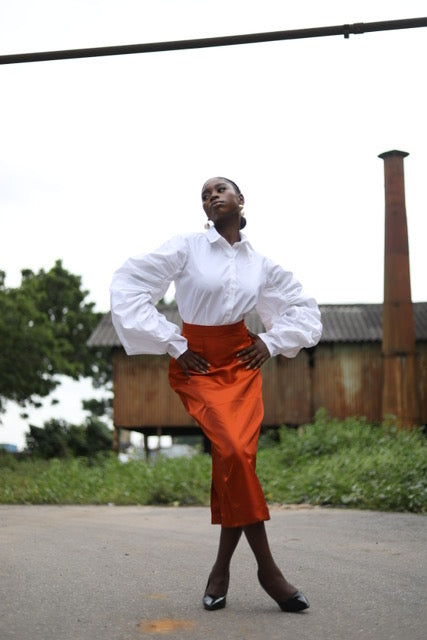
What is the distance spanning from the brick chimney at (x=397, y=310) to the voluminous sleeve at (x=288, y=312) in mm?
19695

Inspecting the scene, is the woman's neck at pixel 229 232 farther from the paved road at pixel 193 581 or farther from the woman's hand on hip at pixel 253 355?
the paved road at pixel 193 581

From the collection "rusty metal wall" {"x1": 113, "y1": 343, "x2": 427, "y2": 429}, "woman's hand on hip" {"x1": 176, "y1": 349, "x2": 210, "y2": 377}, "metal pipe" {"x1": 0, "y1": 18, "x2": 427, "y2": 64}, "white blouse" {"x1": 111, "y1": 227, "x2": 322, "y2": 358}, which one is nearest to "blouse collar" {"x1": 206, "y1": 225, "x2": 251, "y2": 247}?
"white blouse" {"x1": 111, "y1": 227, "x2": 322, "y2": 358}

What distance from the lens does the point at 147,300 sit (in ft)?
15.4

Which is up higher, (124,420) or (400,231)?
(400,231)

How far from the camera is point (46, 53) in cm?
690

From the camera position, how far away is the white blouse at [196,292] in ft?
15.2

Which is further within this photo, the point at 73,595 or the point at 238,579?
the point at 238,579

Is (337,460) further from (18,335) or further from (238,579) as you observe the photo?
(18,335)

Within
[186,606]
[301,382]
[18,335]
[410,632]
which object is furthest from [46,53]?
[18,335]

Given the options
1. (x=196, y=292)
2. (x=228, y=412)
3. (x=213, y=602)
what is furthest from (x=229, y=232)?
(x=213, y=602)

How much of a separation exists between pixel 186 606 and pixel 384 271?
Result: 2083 centimetres

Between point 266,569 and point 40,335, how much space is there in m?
30.1

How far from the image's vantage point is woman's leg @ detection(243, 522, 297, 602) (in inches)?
174

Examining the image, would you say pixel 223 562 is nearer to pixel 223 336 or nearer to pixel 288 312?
pixel 223 336
